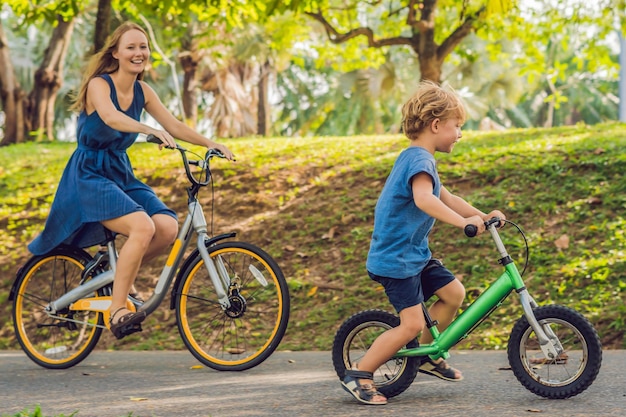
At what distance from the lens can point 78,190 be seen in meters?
5.42

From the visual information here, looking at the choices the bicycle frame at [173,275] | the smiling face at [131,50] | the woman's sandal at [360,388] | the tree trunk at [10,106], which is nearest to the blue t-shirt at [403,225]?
the woman's sandal at [360,388]

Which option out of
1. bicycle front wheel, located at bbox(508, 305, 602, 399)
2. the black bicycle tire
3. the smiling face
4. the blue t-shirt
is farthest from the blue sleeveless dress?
bicycle front wheel, located at bbox(508, 305, 602, 399)

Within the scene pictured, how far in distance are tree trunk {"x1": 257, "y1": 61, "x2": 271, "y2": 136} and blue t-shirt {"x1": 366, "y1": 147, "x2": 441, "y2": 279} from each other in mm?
27339

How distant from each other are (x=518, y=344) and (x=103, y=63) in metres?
2.87

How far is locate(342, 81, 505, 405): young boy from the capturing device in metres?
4.15

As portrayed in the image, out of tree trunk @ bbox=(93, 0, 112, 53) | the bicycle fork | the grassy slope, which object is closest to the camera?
the bicycle fork

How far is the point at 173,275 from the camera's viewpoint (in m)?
5.57

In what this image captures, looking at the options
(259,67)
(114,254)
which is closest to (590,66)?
(114,254)

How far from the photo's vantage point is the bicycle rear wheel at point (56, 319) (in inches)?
226

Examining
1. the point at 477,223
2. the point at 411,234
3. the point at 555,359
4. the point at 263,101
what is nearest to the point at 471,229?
the point at 477,223

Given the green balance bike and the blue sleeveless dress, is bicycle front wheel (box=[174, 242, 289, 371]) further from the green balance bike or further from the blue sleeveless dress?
the green balance bike

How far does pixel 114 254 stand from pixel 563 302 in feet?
11.2

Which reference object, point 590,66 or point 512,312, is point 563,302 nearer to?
point 512,312

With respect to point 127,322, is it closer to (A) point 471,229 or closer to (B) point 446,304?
(B) point 446,304
